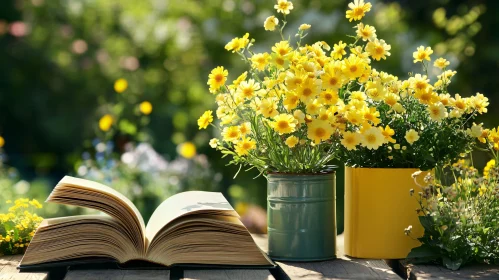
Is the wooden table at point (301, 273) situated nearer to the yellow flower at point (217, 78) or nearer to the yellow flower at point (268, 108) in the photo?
the yellow flower at point (268, 108)

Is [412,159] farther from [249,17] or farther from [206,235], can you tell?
[249,17]

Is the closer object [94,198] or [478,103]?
[94,198]

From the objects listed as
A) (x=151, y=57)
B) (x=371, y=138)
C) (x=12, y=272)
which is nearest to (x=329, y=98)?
(x=371, y=138)

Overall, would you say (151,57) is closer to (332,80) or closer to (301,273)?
(332,80)

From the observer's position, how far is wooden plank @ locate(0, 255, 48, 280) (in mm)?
1881

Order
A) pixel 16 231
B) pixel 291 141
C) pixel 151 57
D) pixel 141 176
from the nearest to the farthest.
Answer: pixel 291 141 < pixel 16 231 < pixel 141 176 < pixel 151 57

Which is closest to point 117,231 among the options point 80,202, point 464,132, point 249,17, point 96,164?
point 80,202

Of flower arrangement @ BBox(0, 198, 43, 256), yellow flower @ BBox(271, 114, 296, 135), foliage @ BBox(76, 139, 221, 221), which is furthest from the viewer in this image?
foliage @ BBox(76, 139, 221, 221)

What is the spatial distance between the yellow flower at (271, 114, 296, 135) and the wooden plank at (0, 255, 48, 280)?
2.24ft

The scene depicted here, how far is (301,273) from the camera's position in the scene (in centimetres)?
194

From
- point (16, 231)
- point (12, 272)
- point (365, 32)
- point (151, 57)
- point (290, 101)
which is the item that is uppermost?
point (151, 57)

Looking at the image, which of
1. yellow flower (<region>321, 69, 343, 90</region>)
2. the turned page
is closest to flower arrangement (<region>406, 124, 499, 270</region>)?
yellow flower (<region>321, 69, 343, 90</region>)

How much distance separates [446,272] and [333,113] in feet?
1.64

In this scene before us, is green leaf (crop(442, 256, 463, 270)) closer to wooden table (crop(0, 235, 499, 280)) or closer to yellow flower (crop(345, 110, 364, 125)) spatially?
wooden table (crop(0, 235, 499, 280))
